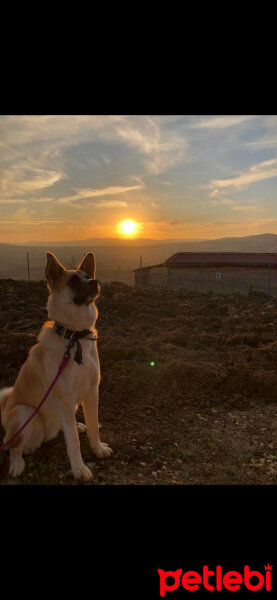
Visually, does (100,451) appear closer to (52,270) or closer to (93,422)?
(93,422)

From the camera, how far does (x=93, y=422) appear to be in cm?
330

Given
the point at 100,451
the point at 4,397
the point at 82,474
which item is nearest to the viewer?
the point at 82,474

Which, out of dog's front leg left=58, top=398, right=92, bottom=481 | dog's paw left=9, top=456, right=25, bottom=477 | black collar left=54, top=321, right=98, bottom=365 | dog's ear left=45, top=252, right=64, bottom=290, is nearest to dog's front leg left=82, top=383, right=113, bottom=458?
dog's front leg left=58, top=398, right=92, bottom=481

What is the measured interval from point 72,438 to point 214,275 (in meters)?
19.8

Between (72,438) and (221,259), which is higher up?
(221,259)

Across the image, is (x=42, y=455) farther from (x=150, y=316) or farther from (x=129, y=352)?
(x=150, y=316)

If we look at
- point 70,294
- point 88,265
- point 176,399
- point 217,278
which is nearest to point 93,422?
point 70,294

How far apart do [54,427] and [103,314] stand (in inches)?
276

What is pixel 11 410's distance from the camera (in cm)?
306

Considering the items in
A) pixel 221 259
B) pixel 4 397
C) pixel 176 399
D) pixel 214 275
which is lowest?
pixel 176 399

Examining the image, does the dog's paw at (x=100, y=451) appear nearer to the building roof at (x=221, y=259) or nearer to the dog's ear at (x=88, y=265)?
the dog's ear at (x=88, y=265)
